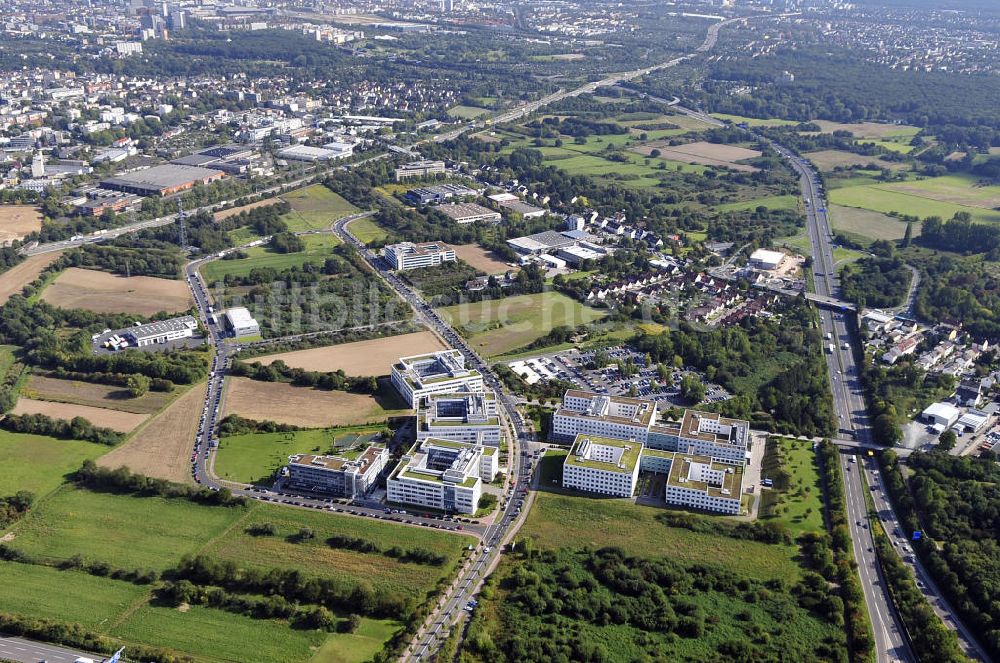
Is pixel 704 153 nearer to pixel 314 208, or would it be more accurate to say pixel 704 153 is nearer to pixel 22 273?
pixel 314 208

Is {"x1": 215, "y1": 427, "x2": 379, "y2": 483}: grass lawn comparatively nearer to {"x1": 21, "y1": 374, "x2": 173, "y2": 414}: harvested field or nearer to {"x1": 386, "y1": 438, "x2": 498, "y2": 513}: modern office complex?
{"x1": 386, "y1": 438, "x2": 498, "y2": 513}: modern office complex

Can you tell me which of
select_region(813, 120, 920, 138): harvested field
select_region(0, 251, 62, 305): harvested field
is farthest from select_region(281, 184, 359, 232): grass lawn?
select_region(813, 120, 920, 138): harvested field

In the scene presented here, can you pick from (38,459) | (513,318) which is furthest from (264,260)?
(38,459)

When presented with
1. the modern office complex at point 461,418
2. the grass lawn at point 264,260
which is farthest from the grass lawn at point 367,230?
the modern office complex at point 461,418

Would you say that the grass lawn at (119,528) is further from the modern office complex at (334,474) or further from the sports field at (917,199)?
the sports field at (917,199)

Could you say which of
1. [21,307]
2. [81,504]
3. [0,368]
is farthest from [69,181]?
[81,504]
